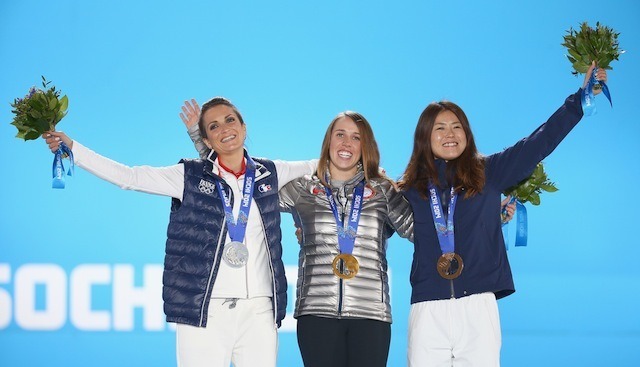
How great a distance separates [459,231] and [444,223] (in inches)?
2.6

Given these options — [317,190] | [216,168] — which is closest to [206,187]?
[216,168]

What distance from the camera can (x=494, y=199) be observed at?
346cm

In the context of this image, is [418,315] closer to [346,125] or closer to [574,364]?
[346,125]

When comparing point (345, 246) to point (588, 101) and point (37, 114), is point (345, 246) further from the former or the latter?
point (37, 114)

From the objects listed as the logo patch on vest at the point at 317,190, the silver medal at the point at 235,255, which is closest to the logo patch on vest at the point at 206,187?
the silver medal at the point at 235,255

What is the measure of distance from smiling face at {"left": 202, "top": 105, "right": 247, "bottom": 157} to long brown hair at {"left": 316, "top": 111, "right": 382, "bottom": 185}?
1.10 feet

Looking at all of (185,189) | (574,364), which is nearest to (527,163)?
(185,189)

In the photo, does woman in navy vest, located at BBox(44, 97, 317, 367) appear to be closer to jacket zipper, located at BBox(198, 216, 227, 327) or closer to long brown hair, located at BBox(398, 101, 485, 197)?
jacket zipper, located at BBox(198, 216, 227, 327)

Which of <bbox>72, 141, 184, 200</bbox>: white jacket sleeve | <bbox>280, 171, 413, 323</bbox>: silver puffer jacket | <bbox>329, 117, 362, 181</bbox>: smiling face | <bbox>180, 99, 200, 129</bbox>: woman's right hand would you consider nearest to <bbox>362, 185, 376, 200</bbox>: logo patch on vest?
<bbox>280, 171, 413, 323</bbox>: silver puffer jacket

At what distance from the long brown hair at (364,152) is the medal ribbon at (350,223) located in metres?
0.10

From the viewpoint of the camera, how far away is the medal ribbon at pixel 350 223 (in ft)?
11.3

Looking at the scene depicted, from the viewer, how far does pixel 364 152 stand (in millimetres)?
3648

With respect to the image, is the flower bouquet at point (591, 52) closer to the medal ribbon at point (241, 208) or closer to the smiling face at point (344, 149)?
the smiling face at point (344, 149)

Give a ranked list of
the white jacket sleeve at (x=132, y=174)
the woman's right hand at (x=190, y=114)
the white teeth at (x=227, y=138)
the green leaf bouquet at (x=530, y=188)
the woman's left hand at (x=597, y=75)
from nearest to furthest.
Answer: the woman's left hand at (x=597, y=75)
the white jacket sleeve at (x=132, y=174)
the white teeth at (x=227, y=138)
the green leaf bouquet at (x=530, y=188)
the woman's right hand at (x=190, y=114)
